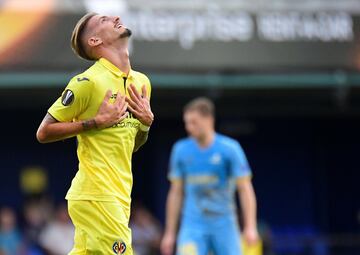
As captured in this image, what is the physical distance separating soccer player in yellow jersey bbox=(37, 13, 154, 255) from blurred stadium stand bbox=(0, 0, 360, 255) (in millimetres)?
8481

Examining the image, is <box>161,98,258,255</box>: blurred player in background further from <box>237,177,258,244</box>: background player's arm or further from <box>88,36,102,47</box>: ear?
<box>88,36,102,47</box>: ear

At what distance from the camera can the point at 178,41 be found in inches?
603

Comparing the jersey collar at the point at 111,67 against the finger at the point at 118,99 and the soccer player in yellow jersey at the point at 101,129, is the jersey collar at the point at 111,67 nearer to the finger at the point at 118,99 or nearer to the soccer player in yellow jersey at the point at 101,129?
the soccer player in yellow jersey at the point at 101,129

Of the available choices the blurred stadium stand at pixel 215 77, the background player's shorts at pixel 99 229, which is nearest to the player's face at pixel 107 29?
the background player's shorts at pixel 99 229

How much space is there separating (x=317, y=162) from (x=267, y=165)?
977mm

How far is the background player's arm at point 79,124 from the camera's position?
606 centimetres

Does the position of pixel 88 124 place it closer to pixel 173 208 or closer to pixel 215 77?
pixel 173 208

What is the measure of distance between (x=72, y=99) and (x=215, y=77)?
31.0 ft

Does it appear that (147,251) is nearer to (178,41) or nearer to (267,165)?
(178,41)

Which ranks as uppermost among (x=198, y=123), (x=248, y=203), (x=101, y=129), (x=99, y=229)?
(x=101, y=129)

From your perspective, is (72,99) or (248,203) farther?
(248,203)

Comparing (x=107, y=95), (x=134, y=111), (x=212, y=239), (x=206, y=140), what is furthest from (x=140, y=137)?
(x=206, y=140)

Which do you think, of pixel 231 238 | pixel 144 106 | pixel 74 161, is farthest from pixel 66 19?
pixel 144 106

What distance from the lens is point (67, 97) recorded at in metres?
6.03
